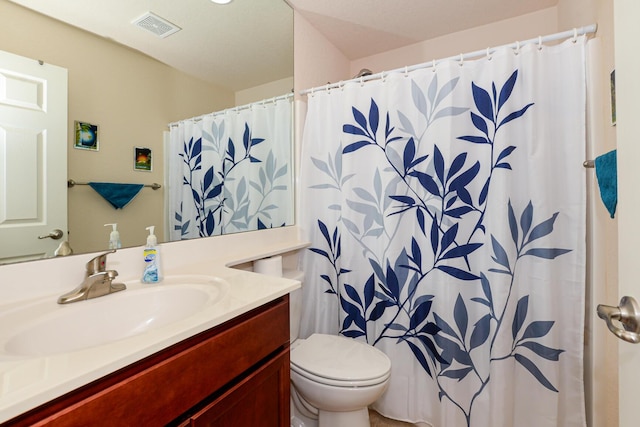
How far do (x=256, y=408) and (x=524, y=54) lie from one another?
5.71 feet

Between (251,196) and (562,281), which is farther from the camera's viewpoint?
(251,196)

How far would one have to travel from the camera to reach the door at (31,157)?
834mm

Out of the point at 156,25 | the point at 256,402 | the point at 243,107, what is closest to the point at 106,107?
the point at 156,25

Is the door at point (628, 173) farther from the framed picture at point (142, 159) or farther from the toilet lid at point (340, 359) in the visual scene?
the framed picture at point (142, 159)

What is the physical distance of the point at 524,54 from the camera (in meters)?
1.32

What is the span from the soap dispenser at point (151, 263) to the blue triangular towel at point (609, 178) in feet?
4.48

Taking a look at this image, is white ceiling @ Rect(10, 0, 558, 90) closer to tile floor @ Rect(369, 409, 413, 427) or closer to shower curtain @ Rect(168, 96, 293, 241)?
shower curtain @ Rect(168, 96, 293, 241)

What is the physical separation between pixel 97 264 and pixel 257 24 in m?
1.50

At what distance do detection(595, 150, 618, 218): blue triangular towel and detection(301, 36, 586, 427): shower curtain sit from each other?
53cm

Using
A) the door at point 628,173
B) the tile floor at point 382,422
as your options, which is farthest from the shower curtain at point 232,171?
the door at point 628,173

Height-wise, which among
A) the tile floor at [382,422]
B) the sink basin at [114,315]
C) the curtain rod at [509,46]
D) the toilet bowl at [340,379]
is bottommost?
the tile floor at [382,422]

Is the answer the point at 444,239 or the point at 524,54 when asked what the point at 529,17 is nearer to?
the point at 524,54

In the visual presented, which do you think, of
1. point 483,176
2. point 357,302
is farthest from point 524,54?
point 357,302

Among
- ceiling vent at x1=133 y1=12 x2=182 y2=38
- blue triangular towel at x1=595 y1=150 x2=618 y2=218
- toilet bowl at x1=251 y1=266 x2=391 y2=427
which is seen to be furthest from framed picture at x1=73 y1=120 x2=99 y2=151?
blue triangular towel at x1=595 y1=150 x2=618 y2=218
